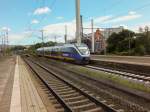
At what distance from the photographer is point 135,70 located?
25031 millimetres

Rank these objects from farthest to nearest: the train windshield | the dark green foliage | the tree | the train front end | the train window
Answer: the tree, the dark green foliage, the train window, the train windshield, the train front end

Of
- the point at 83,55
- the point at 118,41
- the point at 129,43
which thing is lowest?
the point at 83,55

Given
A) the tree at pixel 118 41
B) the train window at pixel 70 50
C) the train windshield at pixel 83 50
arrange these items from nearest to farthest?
the train windshield at pixel 83 50 → the train window at pixel 70 50 → the tree at pixel 118 41

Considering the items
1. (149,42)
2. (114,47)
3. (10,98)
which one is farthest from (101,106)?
(114,47)

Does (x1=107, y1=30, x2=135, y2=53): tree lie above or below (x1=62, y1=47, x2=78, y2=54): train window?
above

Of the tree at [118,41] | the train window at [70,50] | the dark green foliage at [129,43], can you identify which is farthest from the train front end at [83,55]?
the tree at [118,41]

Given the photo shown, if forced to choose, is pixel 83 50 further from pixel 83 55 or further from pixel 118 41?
pixel 118 41

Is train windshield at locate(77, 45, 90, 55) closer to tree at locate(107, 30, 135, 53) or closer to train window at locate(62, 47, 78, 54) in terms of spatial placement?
train window at locate(62, 47, 78, 54)

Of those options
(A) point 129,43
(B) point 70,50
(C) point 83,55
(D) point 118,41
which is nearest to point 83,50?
(C) point 83,55

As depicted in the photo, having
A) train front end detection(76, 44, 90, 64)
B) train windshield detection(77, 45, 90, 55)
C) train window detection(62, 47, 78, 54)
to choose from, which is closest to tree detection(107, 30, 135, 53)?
train window detection(62, 47, 78, 54)

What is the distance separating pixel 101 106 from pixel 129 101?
1597 mm

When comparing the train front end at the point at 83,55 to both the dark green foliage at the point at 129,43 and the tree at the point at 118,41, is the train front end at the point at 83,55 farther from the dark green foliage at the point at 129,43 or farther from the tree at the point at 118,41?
the tree at the point at 118,41

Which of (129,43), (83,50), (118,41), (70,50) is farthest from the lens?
(118,41)

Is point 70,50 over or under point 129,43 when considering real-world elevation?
under
